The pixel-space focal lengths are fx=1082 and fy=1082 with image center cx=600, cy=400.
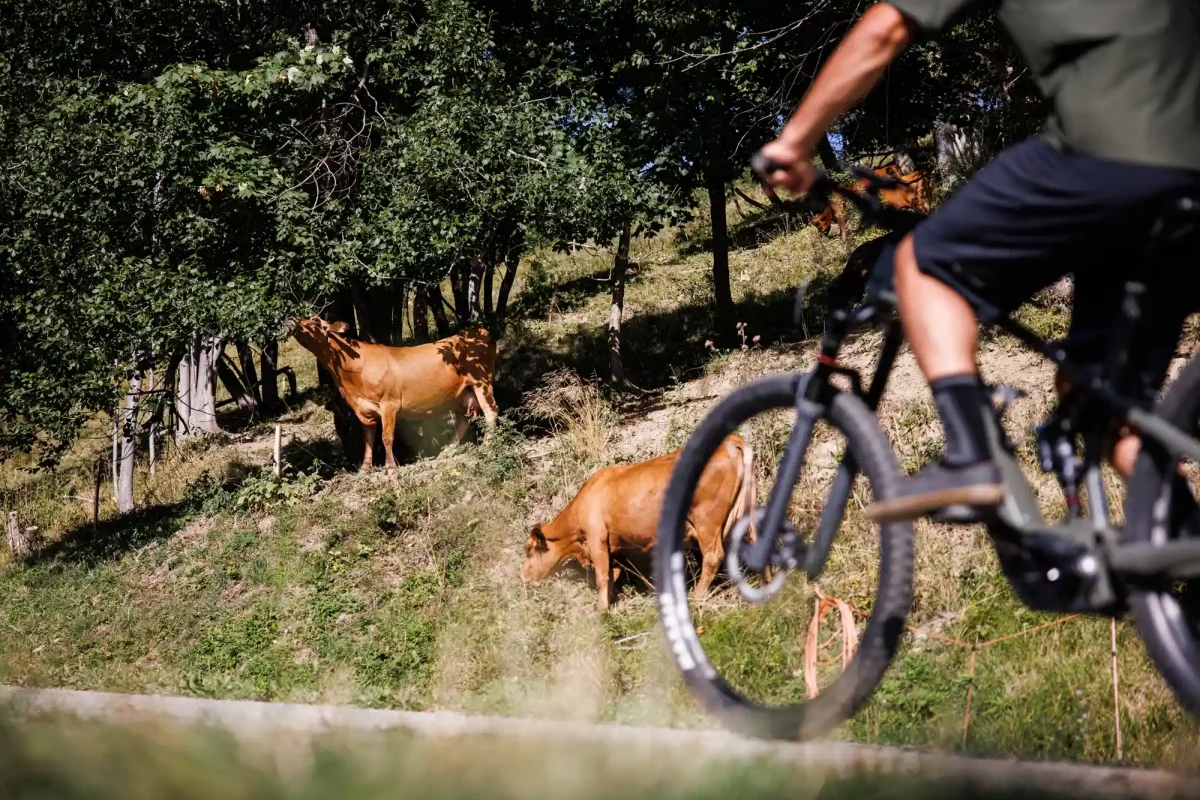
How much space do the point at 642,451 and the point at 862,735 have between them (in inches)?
260

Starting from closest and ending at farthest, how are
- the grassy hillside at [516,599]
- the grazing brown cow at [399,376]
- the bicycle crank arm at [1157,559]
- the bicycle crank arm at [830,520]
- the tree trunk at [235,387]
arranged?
the bicycle crank arm at [1157,559], the bicycle crank arm at [830,520], the grassy hillside at [516,599], the grazing brown cow at [399,376], the tree trunk at [235,387]

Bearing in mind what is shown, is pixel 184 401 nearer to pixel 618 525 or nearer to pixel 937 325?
pixel 618 525

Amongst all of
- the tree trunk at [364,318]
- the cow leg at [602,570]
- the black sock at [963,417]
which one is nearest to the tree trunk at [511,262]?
the tree trunk at [364,318]

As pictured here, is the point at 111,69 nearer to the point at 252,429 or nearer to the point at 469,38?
the point at 469,38

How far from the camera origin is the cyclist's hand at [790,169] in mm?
2529

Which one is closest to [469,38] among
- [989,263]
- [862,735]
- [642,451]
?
[642,451]

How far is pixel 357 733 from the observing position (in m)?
2.46

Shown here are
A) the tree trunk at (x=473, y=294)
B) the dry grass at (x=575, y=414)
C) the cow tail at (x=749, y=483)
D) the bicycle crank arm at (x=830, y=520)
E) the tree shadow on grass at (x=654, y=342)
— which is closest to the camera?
the bicycle crank arm at (x=830, y=520)

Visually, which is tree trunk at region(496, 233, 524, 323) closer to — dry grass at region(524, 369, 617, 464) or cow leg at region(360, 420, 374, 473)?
dry grass at region(524, 369, 617, 464)

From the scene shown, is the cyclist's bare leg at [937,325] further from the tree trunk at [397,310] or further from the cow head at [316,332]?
the tree trunk at [397,310]

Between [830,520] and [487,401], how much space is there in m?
11.5

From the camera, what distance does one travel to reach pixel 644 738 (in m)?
2.53

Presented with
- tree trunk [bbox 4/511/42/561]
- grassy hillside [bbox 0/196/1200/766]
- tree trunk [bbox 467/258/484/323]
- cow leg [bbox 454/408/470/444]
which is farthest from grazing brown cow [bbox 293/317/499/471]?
tree trunk [bbox 4/511/42/561]

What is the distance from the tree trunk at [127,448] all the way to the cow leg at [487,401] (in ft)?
14.5
